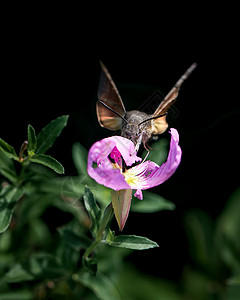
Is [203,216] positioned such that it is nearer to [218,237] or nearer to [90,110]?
[218,237]

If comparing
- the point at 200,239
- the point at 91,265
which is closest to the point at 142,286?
the point at 200,239

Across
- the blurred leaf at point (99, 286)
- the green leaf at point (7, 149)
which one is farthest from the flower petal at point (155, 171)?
the blurred leaf at point (99, 286)

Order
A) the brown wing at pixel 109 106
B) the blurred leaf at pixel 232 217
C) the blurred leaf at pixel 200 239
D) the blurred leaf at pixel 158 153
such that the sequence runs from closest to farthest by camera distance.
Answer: the brown wing at pixel 109 106 → the blurred leaf at pixel 158 153 → the blurred leaf at pixel 200 239 → the blurred leaf at pixel 232 217

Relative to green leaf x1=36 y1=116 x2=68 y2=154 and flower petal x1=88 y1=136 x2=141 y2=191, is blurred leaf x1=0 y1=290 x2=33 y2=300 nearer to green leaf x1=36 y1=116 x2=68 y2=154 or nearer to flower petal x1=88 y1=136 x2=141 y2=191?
green leaf x1=36 y1=116 x2=68 y2=154

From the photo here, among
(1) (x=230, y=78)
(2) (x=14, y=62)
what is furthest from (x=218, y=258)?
(2) (x=14, y=62)

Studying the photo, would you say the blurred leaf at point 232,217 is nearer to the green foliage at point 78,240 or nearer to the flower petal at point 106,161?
the green foliage at point 78,240

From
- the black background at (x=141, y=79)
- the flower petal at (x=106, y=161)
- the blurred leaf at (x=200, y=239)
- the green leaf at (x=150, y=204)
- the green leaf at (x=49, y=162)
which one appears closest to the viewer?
the flower petal at (x=106, y=161)

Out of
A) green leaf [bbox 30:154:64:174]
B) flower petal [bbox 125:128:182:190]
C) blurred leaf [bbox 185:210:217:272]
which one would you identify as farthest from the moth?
blurred leaf [bbox 185:210:217:272]

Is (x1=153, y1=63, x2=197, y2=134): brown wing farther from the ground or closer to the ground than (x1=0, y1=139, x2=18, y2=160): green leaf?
farther from the ground
